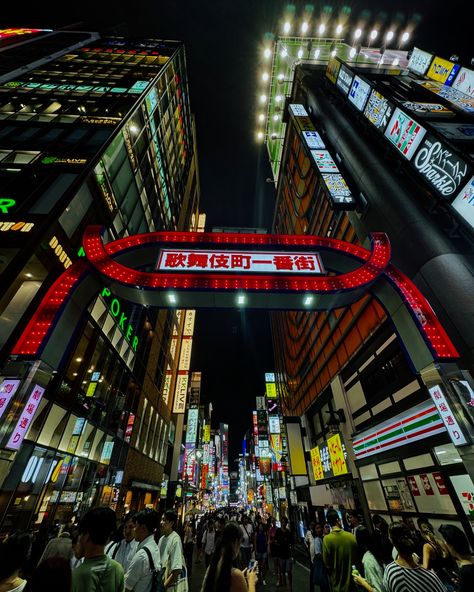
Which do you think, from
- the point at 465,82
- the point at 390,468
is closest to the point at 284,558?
the point at 390,468

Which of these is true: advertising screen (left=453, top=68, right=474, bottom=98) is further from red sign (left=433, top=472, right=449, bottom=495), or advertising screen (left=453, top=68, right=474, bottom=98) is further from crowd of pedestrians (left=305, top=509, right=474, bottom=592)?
crowd of pedestrians (left=305, top=509, right=474, bottom=592)

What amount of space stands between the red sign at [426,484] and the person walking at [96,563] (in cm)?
1075

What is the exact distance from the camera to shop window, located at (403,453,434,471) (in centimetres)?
944

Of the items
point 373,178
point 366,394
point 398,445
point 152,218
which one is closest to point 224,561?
point 398,445

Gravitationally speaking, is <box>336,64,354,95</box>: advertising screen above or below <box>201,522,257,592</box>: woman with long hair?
above

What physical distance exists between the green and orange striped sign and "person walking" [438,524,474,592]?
18.4 feet

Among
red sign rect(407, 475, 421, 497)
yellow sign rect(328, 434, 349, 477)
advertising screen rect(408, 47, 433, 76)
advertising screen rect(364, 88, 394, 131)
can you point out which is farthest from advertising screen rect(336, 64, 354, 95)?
yellow sign rect(328, 434, 349, 477)

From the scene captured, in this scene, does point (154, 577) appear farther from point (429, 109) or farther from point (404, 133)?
point (429, 109)

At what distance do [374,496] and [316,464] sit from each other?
9.39 meters

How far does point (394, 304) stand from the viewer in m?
8.05

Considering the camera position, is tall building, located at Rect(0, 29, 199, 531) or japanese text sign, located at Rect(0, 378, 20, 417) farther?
tall building, located at Rect(0, 29, 199, 531)

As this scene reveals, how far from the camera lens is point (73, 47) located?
26.2 m

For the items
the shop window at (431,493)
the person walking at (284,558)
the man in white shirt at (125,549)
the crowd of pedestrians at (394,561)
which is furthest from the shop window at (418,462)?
the man in white shirt at (125,549)

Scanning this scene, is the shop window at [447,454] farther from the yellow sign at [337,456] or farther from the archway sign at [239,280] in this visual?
the yellow sign at [337,456]
